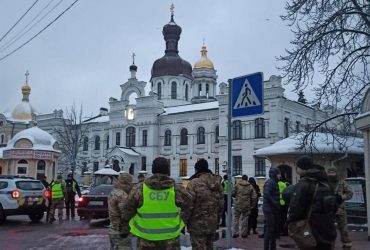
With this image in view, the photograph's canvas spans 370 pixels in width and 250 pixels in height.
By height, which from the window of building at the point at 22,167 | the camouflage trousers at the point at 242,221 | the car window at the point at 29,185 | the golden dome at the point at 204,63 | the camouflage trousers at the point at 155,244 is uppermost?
the golden dome at the point at 204,63

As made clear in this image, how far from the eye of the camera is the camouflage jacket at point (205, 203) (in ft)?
23.4

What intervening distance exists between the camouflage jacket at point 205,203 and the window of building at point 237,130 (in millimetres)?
38442

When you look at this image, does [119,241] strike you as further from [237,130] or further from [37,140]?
[237,130]

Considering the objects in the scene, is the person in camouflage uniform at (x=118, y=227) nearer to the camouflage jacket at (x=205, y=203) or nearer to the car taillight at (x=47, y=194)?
the camouflage jacket at (x=205, y=203)

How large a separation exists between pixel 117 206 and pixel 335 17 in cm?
1168

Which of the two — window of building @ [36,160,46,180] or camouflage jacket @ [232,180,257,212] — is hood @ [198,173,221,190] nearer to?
camouflage jacket @ [232,180,257,212]

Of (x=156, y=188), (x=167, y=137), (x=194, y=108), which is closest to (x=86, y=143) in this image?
(x=167, y=137)

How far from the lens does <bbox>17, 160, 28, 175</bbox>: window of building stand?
32656 mm

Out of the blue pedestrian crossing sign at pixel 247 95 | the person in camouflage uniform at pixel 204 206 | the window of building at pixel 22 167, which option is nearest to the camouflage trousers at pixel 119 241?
the person in camouflage uniform at pixel 204 206

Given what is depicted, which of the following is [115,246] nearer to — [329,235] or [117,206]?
[117,206]

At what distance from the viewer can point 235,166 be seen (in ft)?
150

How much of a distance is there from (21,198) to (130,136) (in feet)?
124

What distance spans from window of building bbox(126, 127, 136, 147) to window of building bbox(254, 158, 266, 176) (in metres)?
16.8

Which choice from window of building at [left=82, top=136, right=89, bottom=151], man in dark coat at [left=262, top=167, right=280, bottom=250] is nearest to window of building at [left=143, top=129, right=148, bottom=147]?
window of building at [left=82, top=136, right=89, bottom=151]
